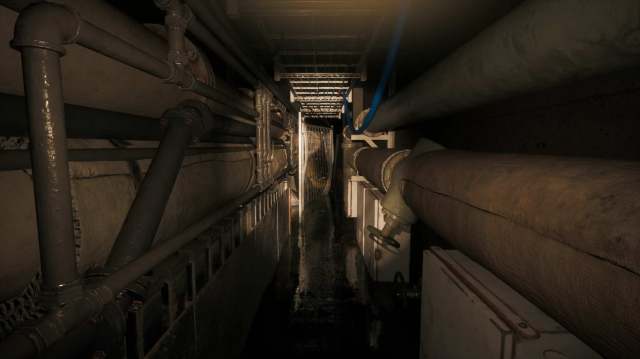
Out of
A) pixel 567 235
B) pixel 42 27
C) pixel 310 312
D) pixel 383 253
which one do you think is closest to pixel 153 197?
pixel 42 27

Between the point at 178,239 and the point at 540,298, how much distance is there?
1153mm

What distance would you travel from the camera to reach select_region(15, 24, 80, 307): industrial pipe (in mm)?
552

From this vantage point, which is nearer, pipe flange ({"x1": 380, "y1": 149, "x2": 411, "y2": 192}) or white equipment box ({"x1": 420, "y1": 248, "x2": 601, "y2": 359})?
white equipment box ({"x1": 420, "y1": 248, "x2": 601, "y2": 359})

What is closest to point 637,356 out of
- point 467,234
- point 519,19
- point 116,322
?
point 467,234

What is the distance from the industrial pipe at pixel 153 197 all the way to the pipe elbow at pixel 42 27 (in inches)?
18.3

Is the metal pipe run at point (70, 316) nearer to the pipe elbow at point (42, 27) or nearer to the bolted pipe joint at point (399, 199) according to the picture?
the pipe elbow at point (42, 27)

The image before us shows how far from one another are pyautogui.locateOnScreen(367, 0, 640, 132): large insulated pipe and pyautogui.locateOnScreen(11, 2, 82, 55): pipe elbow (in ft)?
3.70

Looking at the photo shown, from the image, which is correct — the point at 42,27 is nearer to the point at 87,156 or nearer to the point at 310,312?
the point at 87,156

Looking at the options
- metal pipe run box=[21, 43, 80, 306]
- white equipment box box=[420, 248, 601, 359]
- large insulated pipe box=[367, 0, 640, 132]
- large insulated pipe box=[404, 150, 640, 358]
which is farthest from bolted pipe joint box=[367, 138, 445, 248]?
metal pipe run box=[21, 43, 80, 306]

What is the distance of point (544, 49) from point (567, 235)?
1.85ft

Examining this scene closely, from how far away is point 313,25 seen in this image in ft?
7.93

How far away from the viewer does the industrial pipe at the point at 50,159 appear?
0.55 meters

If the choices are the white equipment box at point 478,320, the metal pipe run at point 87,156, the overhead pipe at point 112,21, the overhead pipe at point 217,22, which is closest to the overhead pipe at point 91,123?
the metal pipe run at point 87,156

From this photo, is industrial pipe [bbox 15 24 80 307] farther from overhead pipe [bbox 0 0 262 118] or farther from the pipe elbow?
overhead pipe [bbox 0 0 262 118]
